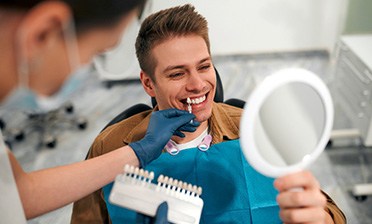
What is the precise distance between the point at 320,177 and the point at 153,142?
53.4 inches

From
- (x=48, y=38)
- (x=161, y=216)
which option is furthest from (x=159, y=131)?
(x=48, y=38)

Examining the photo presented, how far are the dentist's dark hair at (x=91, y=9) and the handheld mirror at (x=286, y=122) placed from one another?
0.94ft

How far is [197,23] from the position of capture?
3.34ft

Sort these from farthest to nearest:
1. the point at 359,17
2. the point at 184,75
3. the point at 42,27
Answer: the point at 359,17, the point at 184,75, the point at 42,27

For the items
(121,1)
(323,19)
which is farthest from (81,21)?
(323,19)

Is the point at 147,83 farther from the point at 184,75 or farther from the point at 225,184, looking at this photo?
the point at 225,184

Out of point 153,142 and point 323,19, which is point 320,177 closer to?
point 323,19

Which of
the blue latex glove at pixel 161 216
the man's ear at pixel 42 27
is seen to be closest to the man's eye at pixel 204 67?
the blue latex glove at pixel 161 216

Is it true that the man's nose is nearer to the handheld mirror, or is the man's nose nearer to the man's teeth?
the man's teeth

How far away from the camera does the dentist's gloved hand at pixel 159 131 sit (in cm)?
103

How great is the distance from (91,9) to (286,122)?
46 centimetres

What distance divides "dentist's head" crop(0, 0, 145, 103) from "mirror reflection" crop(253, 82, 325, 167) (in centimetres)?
34

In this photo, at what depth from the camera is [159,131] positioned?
1.05 metres

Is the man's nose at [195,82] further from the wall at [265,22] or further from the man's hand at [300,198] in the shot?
the man's hand at [300,198]
